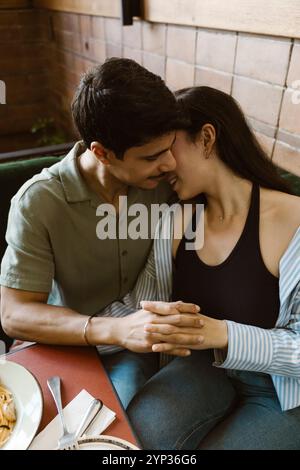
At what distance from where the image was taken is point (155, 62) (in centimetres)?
228

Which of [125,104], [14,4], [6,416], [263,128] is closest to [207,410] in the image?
[6,416]

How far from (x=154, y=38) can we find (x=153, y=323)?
1.84 meters

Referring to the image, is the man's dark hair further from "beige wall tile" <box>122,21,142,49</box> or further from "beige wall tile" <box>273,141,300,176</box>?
"beige wall tile" <box>122,21,142,49</box>

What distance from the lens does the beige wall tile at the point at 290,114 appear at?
1.46 m

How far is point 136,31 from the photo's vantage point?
7.84ft

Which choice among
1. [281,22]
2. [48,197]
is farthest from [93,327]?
[281,22]

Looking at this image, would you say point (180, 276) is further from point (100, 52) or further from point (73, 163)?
point (100, 52)

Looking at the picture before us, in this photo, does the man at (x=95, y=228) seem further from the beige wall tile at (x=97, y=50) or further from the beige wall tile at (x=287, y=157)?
the beige wall tile at (x=97, y=50)

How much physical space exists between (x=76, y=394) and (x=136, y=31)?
2.23 m

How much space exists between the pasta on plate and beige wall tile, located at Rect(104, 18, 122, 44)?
2.46 meters

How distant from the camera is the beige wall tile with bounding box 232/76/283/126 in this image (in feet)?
5.05

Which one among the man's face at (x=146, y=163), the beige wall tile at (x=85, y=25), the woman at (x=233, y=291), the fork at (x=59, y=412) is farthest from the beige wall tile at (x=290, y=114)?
the beige wall tile at (x=85, y=25)

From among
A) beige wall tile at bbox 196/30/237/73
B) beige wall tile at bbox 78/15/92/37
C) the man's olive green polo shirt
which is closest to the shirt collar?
the man's olive green polo shirt

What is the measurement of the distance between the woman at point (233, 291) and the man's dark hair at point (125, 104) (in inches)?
4.9
